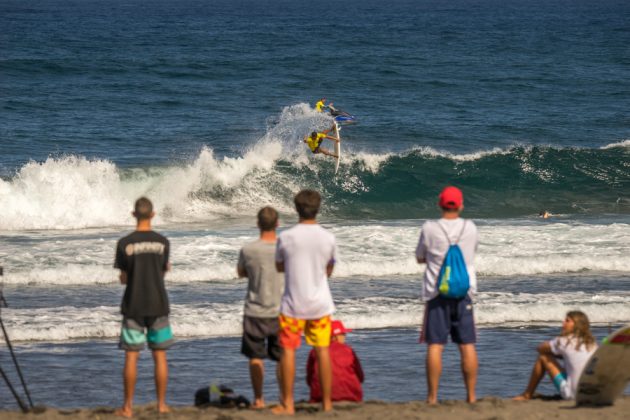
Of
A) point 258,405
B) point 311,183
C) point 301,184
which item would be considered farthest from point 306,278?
point 311,183

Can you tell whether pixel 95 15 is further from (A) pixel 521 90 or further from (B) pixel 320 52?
(A) pixel 521 90

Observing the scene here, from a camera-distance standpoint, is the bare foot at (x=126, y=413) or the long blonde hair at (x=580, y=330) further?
the long blonde hair at (x=580, y=330)

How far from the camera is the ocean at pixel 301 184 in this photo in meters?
11.1

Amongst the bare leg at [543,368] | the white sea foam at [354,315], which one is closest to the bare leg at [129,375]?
the bare leg at [543,368]

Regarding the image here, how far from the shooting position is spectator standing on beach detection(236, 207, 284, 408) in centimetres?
733

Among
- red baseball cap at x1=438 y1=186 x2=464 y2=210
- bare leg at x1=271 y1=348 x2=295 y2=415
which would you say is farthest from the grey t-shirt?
red baseball cap at x1=438 y1=186 x2=464 y2=210

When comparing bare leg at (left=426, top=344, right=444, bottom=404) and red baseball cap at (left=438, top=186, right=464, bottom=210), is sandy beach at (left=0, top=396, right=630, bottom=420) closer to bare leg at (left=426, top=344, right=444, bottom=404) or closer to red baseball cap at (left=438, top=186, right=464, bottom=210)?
bare leg at (left=426, top=344, right=444, bottom=404)

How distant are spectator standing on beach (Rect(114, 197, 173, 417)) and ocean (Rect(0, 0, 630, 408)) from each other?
174cm

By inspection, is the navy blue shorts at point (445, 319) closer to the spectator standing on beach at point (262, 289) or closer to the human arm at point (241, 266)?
the spectator standing on beach at point (262, 289)

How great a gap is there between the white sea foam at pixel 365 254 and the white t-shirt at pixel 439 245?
7292 millimetres

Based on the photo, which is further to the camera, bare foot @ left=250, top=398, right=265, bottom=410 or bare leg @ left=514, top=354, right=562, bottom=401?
bare leg @ left=514, top=354, right=562, bottom=401

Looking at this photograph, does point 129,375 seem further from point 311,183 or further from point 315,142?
point 311,183

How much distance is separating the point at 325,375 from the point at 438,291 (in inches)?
38.1

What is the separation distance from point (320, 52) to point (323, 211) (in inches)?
1155
